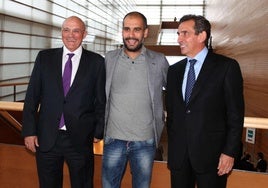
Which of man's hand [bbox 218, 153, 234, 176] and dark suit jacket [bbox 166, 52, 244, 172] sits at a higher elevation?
dark suit jacket [bbox 166, 52, 244, 172]

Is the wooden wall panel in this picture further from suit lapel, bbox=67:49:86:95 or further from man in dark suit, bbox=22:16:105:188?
suit lapel, bbox=67:49:86:95

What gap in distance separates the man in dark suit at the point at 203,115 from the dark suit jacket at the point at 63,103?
0.51m

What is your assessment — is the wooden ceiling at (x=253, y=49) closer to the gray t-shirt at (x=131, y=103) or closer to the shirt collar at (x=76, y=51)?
the gray t-shirt at (x=131, y=103)

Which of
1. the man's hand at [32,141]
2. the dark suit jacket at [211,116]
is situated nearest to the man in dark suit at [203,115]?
the dark suit jacket at [211,116]

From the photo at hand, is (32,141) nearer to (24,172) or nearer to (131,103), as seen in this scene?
(131,103)

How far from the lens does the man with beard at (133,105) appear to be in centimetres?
199

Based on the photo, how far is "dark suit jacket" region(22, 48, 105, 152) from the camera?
6.44ft

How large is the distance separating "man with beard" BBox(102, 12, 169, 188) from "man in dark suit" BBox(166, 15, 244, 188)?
19 cm

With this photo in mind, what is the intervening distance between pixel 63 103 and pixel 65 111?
54 millimetres

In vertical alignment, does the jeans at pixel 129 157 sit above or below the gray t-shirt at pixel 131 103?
below

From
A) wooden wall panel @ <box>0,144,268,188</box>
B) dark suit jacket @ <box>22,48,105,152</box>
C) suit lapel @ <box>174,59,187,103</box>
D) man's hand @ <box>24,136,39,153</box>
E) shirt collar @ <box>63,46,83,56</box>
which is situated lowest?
wooden wall panel @ <box>0,144,268,188</box>

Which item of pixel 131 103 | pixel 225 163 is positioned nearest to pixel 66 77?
pixel 131 103

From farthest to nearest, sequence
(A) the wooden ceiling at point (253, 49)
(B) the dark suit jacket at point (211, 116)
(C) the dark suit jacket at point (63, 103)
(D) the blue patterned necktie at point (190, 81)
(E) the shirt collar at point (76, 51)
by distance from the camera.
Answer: (A) the wooden ceiling at point (253, 49)
(E) the shirt collar at point (76, 51)
(C) the dark suit jacket at point (63, 103)
(D) the blue patterned necktie at point (190, 81)
(B) the dark suit jacket at point (211, 116)

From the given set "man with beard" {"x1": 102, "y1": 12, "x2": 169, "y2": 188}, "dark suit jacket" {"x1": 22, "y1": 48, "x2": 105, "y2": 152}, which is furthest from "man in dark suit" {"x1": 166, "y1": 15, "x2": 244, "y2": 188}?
"dark suit jacket" {"x1": 22, "y1": 48, "x2": 105, "y2": 152}
